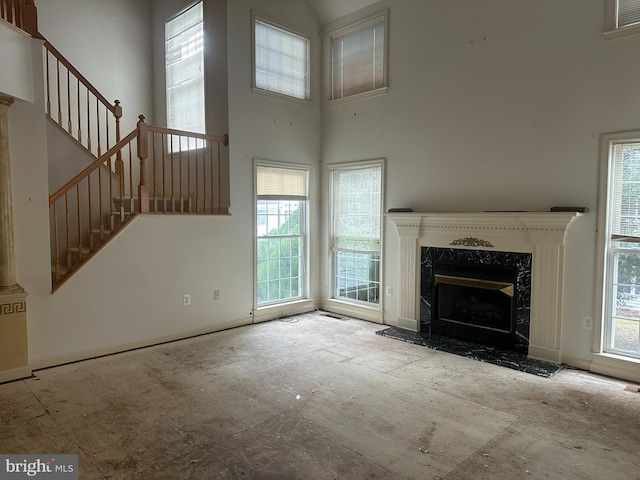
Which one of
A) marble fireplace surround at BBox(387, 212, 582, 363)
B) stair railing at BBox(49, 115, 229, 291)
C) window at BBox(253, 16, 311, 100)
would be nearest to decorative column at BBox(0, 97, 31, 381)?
stair railing at BBox(49, 115, 229, 291)

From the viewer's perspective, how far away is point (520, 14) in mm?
4227

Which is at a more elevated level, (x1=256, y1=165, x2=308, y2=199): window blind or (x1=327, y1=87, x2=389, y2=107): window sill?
(x1=327, y1=87, x2=389, y2=107): window sill

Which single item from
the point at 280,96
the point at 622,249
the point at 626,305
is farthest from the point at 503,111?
the point at 280,96

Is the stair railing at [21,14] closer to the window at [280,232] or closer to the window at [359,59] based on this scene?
the window at [280,232]

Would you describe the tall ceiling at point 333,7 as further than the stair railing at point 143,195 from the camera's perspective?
Yes

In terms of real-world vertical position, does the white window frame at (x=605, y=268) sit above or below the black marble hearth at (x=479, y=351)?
above

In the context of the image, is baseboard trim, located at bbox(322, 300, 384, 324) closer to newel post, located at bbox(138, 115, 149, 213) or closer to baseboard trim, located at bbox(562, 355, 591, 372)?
baseboard trim, located at bbox(562, 355, 591, 372)

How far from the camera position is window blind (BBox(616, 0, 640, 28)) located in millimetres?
3605

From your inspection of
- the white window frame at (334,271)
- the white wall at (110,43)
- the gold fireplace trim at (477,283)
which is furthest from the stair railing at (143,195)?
the gold fireplace trim at (477,283)

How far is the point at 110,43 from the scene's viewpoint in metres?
6.21

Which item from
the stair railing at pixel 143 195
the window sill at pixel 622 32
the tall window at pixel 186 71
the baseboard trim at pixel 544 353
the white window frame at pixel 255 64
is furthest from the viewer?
the tall window at pixel 186 71

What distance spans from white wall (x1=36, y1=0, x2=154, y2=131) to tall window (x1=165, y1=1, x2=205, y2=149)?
1.58 ft

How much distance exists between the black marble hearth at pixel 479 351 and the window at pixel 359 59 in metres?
3.06

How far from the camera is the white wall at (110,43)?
225 inches
